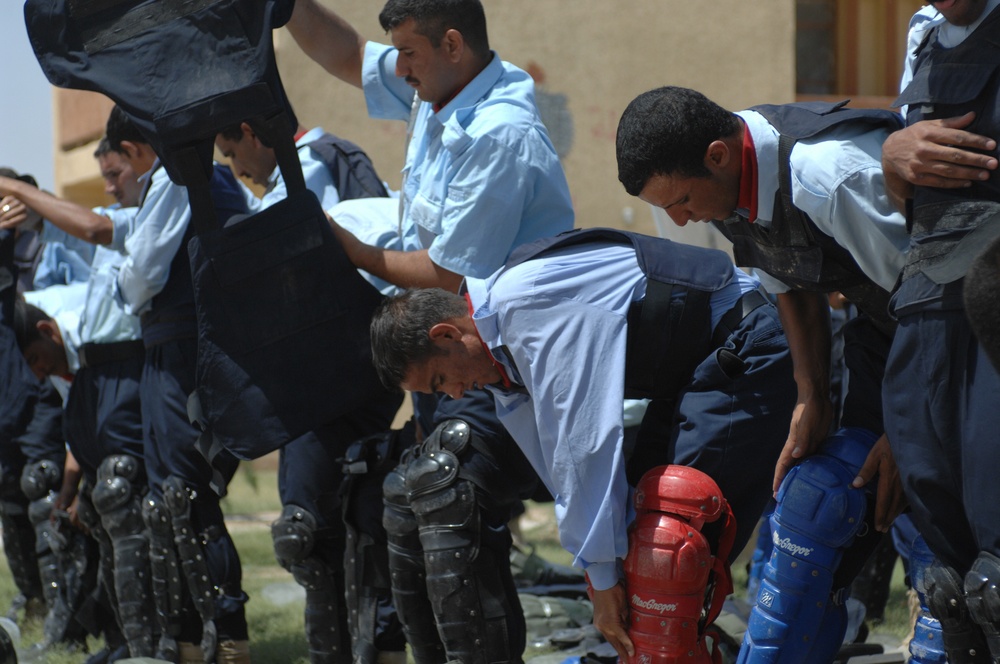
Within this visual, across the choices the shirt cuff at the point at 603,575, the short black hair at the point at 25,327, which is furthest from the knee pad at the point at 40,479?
the shirt cuff at the point at 603,575

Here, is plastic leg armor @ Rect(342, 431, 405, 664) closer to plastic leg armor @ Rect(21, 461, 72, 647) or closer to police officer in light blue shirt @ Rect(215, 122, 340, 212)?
police officer in light blue shirt @ Rect(215, 122, 340, 212)

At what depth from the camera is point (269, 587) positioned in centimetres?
651

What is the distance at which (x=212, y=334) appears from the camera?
3.86m

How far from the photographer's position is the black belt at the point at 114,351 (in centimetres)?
514

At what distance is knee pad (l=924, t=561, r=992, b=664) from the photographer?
261 centimetres

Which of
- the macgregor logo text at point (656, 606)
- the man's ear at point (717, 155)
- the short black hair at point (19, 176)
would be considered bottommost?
the macgregor logo text at point (656, 606)

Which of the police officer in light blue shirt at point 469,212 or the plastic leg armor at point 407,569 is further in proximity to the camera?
the plastic leg armor at point 407,569

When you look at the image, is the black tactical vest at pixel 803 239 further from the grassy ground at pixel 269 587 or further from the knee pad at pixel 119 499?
the knee pad at pixel 119 499

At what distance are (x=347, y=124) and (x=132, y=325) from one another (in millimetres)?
4680

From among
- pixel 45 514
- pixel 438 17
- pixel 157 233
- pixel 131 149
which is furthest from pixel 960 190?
pixel 45 514

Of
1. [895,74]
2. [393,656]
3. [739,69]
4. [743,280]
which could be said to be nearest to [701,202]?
[743,280]

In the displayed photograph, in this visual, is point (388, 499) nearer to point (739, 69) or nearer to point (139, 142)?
point (139, 142)

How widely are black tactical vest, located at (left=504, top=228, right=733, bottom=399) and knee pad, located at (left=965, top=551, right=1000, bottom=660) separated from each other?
0.98 metres

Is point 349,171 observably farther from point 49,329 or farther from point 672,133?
point 672,133
